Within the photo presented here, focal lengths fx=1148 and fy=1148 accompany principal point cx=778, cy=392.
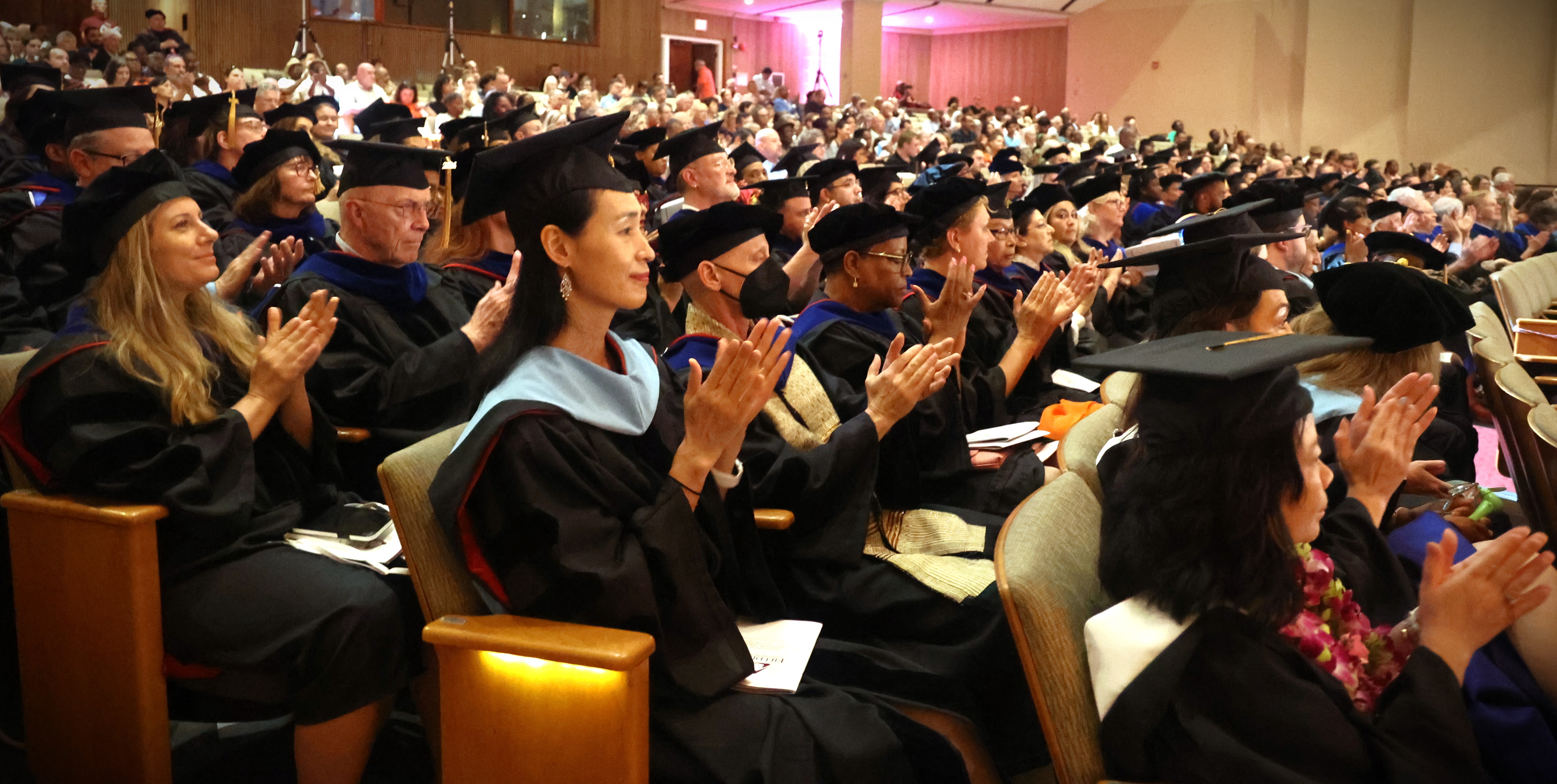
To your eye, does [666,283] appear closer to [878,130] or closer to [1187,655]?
[1187,655]

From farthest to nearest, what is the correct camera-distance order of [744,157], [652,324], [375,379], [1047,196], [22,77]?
1. [744,157]
2. [22,77]
3. [1047,196]
4. [652,324]
5. [375,379]

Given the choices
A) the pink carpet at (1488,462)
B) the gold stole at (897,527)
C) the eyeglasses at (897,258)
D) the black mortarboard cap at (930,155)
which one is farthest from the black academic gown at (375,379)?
the black mortarboard cap at (930,155)

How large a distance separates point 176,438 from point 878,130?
1715 cm

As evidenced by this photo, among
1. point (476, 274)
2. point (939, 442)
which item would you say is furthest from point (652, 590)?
point (476, 274)

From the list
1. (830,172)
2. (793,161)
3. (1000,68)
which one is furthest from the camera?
(1000,68)

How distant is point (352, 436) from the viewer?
338 centimetres

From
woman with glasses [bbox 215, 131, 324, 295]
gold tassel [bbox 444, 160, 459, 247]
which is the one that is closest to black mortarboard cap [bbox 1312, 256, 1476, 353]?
gold tassel [bbox 444, 160, 459, 247]

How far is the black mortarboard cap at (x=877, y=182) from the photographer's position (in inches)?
246

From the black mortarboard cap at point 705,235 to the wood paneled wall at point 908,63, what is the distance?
1222 inches

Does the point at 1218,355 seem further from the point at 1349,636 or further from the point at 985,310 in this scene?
the point at 985,310

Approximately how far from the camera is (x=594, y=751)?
6.51 ft

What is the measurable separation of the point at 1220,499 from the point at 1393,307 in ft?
4.69

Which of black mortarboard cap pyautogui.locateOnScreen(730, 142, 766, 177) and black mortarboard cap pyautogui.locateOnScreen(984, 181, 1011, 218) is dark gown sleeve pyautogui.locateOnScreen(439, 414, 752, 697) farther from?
black mortarboard cap pyautogui.locateOnScreen(730, 142, 766, 177)

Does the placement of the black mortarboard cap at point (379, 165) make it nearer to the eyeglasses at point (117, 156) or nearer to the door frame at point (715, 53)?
the eyeglasses at point (117, 156)
